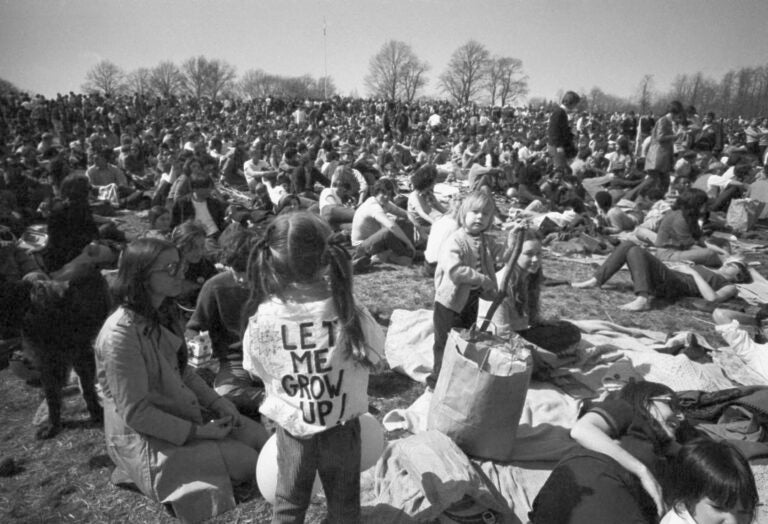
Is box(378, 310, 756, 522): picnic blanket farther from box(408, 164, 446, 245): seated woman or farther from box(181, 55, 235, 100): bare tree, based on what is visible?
box(181, 55, 235, 100): bare tree

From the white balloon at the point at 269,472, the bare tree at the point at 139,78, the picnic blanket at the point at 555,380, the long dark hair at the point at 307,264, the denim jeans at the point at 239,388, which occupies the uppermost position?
the bare tree at the point at 139,78

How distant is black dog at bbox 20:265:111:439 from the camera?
3.22m

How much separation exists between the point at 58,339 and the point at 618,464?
3431mm

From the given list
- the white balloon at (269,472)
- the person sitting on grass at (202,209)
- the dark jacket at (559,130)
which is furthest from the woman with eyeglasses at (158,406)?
the dark jacket at (559,130)

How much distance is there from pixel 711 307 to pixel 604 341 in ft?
6.20

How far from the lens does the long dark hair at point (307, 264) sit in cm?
178

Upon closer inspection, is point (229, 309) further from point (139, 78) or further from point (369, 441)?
point (139, 78)

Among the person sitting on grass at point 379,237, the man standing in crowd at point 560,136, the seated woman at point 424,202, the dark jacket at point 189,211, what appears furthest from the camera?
the man standing in crowd at point 560,136

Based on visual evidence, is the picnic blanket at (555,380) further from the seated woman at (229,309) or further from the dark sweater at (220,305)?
the dark sweater at (220,305)

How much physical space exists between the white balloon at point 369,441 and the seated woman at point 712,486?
1190 millimetres

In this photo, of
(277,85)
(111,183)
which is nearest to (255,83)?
(277,85)

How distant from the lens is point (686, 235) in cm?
672

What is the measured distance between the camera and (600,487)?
1972mm

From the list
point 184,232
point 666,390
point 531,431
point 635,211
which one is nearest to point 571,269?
point 635,211
